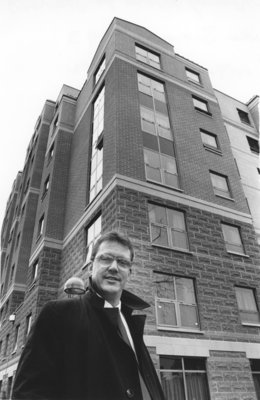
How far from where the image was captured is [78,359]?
1872mm

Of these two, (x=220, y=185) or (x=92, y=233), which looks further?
(x=220, y=185)

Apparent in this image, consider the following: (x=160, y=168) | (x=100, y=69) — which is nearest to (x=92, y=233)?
(x=160, y=168)

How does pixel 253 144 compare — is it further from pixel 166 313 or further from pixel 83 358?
pixel 83 358

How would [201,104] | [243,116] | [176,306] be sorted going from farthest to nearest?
[243,116]
[201,104]
[176,306]

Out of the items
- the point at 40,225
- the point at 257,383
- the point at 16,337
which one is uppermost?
the point at 40,225

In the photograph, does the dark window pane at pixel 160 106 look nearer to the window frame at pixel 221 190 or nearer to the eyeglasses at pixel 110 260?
the window frame at pixel 221 190

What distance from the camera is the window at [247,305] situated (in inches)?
534

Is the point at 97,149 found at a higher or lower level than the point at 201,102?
lower

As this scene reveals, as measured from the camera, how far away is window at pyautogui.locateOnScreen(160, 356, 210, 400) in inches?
424

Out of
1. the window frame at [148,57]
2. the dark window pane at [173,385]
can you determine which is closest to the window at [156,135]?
the window frame at [148,57]

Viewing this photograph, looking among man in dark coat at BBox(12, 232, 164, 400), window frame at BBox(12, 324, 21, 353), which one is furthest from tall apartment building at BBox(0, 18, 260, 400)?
man in dark coat at BBox(12, 232, 164, 400)

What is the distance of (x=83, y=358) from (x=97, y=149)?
16.1m

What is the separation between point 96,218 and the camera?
15.0 metres

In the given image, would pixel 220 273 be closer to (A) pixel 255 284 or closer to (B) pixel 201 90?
(A) pixel 255 284
